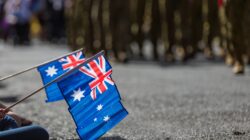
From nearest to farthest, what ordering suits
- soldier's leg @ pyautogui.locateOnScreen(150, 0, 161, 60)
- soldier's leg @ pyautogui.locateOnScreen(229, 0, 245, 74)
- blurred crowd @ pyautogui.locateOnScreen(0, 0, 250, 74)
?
soldier's leg @ pyautogui.locateOnScreen(229, 0, 245, 74), blurred crowd @ pyautogui.locateOnScreen(0, 0, 250, 74), soldier's leg @ pyautogui.locateOnScreen(150, 0, 161, 60)

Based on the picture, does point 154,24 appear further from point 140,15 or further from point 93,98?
point 93,98

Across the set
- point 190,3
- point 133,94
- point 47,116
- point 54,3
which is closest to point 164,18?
point 190,3

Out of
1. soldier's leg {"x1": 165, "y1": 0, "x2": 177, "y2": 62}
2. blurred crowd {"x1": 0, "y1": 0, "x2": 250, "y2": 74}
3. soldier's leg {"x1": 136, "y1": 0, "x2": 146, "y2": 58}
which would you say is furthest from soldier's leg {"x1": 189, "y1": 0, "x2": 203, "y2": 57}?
soldier's leg {"x1": 136, "y1": 0, "x2": 146, "y2": 58}

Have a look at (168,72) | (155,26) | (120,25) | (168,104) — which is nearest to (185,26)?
(155,26)

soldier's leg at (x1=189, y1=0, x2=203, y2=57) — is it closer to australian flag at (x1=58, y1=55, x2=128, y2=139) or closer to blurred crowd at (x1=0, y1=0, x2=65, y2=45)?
blurred crowd at (x1=0, y1=0, x2=65, y2=45)

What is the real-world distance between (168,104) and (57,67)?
1933 millimetres

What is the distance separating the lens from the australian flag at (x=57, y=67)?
5.13 meters

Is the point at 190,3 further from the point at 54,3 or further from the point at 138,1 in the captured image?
the point at 54,3

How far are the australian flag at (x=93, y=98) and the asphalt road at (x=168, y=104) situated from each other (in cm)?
55

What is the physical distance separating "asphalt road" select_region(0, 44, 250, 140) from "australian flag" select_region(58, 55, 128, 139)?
55cm

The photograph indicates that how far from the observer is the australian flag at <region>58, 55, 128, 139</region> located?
4.57 meters

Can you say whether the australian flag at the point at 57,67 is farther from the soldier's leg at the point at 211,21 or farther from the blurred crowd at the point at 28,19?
the blurred crowd at the point at 28,19

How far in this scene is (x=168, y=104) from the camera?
6875 mm

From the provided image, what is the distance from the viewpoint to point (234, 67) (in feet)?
31.7
